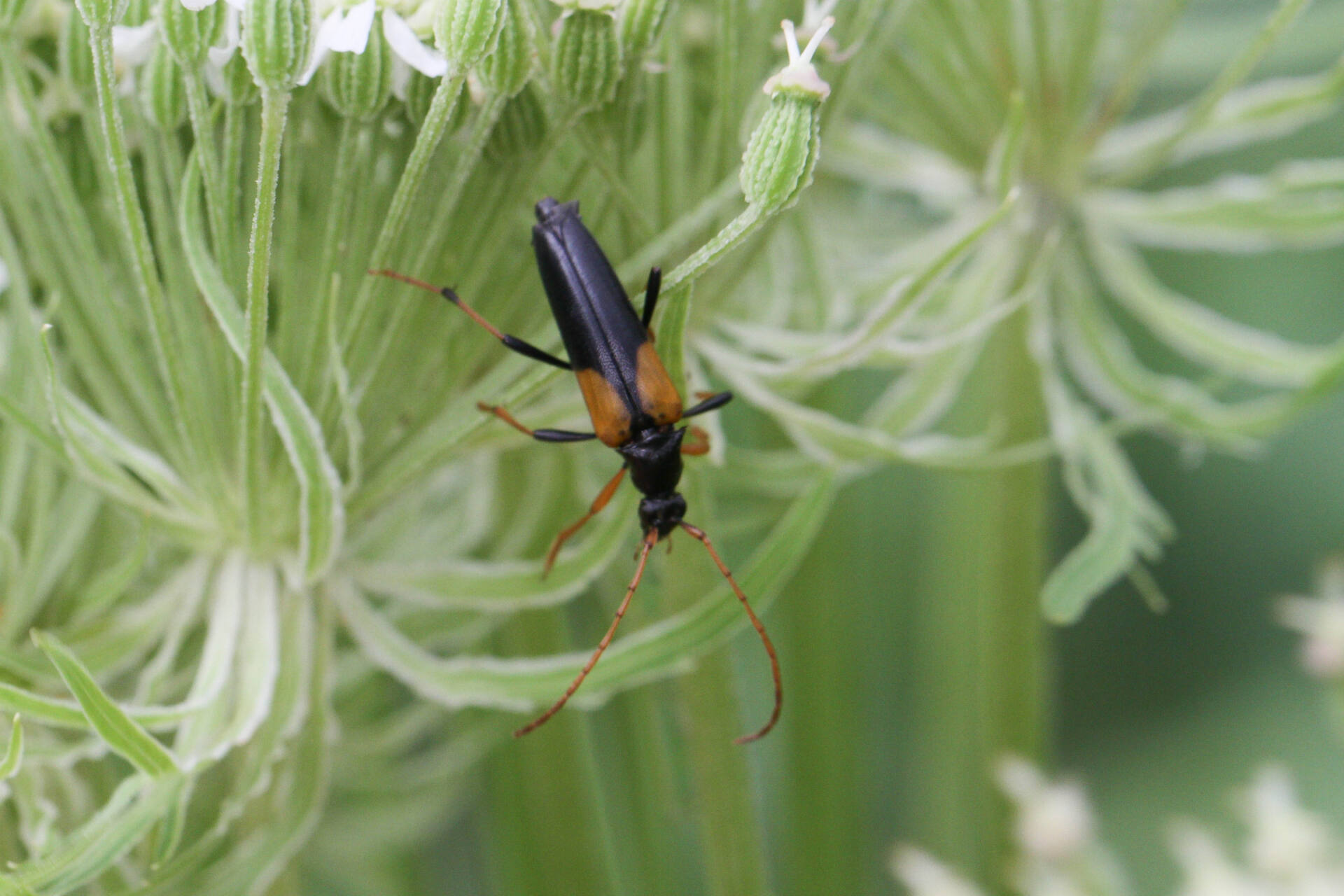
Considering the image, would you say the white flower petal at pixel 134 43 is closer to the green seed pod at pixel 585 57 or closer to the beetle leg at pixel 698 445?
the green seed pod at pixel 585 57

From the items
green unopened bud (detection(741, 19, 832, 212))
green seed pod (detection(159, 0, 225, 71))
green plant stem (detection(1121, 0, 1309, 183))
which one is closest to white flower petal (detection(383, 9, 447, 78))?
green seed pod (detection(159, 0, 225, 71))

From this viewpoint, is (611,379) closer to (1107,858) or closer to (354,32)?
(354,32)

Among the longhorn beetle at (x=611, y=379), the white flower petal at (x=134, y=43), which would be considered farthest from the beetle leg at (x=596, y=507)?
the white flower petal at (x=134, y=43)

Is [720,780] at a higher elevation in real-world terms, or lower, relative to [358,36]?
lower

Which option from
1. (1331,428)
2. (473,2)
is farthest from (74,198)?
(1331,428)

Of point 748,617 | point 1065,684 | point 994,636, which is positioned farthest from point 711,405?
point 1065,684
